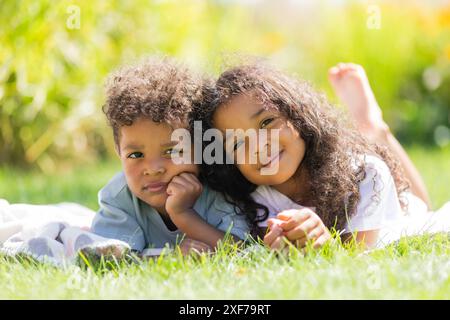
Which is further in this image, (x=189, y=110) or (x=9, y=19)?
(x=9, y=19)

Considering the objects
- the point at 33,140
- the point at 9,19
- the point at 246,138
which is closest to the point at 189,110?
the point at 246,138

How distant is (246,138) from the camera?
2904 mm

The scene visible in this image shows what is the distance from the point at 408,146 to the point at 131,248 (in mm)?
4986

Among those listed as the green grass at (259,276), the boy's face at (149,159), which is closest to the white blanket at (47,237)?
the green grass at (259,276)

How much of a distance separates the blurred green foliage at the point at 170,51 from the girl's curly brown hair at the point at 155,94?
1.54 m

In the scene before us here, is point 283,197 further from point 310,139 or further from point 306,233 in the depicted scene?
point 306,233

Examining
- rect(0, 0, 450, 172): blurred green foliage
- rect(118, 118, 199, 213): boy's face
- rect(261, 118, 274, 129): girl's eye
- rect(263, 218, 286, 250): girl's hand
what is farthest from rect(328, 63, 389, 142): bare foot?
rect(263, 218, 286, 250): girl's hand

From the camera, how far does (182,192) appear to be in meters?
2.90

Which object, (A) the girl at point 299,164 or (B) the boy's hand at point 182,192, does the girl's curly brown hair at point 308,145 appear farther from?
(B) the boy's hand at point 182,192

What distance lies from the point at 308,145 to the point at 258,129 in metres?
0.26

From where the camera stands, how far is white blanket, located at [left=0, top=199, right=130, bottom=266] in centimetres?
268

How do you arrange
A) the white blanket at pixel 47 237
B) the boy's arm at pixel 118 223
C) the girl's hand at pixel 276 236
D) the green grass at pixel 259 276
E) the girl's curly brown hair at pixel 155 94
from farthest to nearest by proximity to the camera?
the boy's arm at pixel 118 223
the girl's curly brown hair at pixel 155 94
the white blanket at pixel 47 237
the girl's hand at pixel 276 236
the green grass at pixel 259 276

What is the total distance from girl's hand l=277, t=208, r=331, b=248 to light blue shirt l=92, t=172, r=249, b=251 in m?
0.44

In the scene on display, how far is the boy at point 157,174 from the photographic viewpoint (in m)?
2.90
